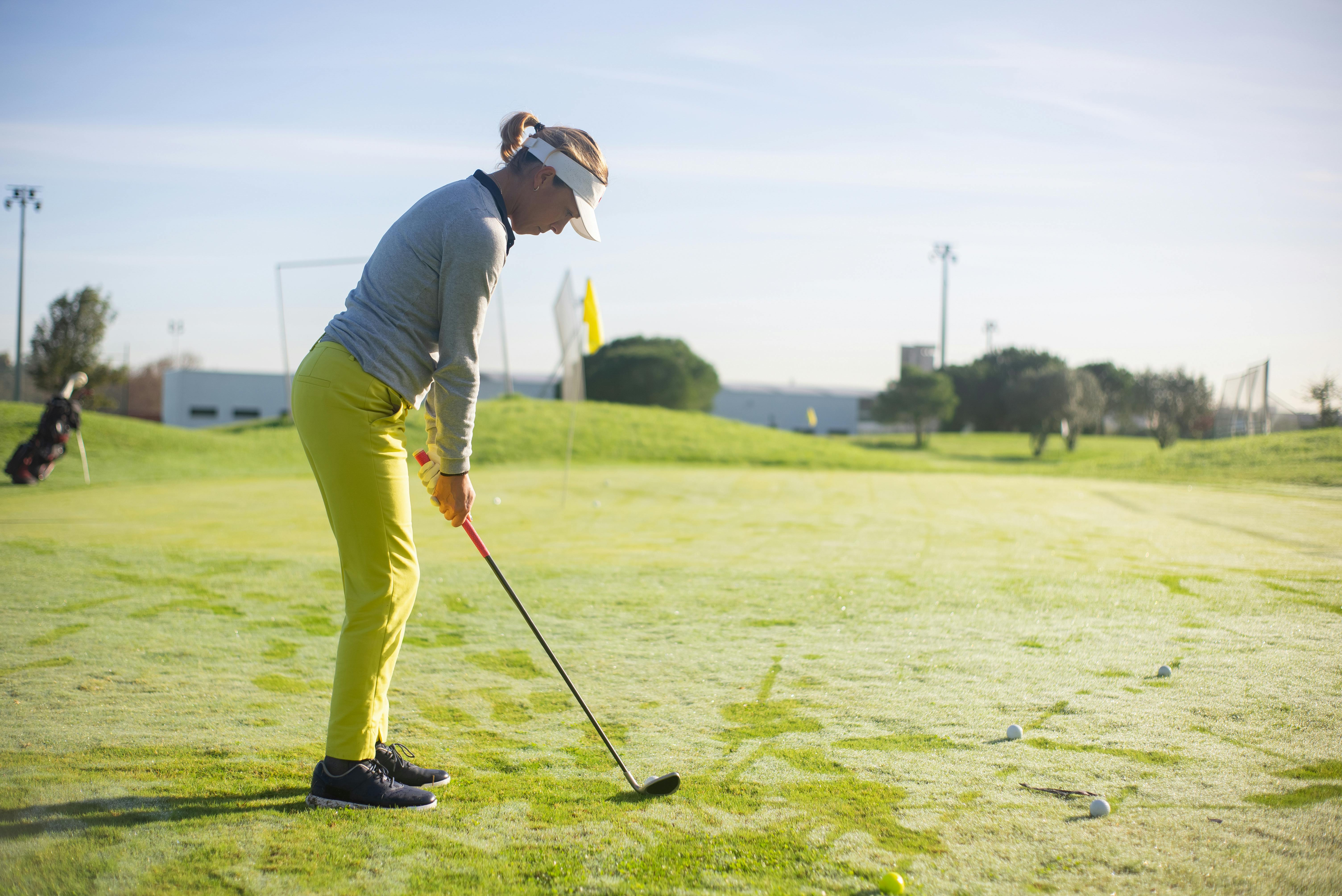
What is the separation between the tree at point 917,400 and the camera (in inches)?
1887

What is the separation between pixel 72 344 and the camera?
35.4m

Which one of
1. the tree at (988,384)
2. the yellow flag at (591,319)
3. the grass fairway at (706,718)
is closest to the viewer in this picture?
the grass fairway at (706,718)

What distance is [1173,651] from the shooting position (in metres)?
4.37

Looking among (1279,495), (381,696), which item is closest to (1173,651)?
(381,696)

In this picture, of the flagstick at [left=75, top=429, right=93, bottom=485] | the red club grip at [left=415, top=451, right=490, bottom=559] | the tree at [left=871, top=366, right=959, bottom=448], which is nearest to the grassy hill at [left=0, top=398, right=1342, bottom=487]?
the flagstick at [left=75, top=429, right=93, bottom=485]

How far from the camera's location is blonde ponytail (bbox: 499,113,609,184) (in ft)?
9.13

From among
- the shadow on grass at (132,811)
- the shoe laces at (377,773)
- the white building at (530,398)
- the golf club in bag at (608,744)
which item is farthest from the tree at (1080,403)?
the shadow on grass at (132,811)

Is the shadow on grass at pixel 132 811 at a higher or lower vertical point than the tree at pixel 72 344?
lower

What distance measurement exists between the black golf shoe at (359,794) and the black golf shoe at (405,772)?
0.47ft

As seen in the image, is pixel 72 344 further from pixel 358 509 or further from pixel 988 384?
pixel 988 384

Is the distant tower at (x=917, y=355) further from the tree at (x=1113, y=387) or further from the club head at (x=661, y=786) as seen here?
the club head at (x=661, y=786)

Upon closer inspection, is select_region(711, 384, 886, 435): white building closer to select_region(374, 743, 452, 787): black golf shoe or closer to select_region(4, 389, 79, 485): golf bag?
select_region(4, 389, 79, 485): golf bag

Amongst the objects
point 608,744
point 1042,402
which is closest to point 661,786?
point 608,744

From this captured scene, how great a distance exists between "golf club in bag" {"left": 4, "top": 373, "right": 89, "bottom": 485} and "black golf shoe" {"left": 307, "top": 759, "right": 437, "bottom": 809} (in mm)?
15251
